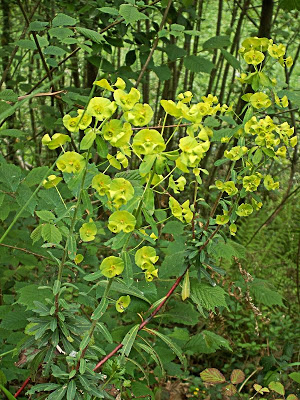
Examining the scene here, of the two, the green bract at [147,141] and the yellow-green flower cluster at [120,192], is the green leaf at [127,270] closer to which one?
the yellow-green flower cluster at [120,192]

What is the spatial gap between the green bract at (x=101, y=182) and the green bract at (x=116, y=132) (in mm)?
100

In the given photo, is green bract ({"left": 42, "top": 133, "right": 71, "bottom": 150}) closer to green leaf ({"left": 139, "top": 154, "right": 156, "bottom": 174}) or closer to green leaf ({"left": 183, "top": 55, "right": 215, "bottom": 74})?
green leaf ({"left": 139, "top": 154, "right": 156, "bottom": 174})

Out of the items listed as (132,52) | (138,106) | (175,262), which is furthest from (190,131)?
(132,52)

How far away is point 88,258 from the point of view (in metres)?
2.05

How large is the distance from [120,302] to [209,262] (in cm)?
44

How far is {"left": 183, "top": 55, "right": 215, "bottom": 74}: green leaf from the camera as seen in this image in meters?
2.72

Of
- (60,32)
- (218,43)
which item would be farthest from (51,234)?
(218,43)

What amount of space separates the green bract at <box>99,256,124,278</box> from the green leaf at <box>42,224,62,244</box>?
1.23ft

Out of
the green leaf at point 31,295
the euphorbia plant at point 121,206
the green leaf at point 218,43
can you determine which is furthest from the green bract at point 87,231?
the green leaf at point 218,43

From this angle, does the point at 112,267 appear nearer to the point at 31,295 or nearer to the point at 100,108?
the point at 100,108

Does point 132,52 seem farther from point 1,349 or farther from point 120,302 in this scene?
point 120,302

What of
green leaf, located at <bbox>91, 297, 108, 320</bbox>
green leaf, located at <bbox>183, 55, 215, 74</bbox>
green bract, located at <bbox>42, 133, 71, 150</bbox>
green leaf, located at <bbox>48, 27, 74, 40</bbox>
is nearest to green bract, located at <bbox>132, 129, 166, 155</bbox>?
green bract, located at <bbox>42, 133, 71, 150</bbox>

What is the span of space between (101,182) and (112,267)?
0.67ft

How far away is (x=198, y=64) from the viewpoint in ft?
9.05
